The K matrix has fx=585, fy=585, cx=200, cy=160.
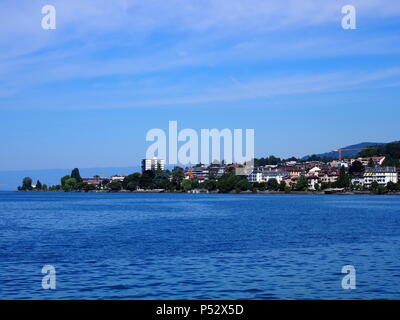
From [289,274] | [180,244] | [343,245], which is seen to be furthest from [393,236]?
[289,274]

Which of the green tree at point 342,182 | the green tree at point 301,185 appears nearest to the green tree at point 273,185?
the green tree at point 301,185

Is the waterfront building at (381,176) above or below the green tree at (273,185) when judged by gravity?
above

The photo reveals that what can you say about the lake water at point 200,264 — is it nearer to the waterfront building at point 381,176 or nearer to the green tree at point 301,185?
the green tree at point 301,185

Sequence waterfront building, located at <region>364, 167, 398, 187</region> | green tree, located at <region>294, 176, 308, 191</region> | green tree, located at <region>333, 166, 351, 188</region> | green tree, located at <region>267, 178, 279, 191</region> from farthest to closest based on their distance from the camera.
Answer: green tree, located at <region>267, 178, 279, 191</region> → waterfront building, located at <region>364, 167, 398, 187</region> → green tree, located at <region>294, 176, 308, 191</region> → green tree, located at <region>333, 166, 351, 188</region>

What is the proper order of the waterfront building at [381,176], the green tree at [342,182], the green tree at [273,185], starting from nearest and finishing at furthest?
1. the green tree at [342,182]
2. the waterfront building at [381,176]
3. the green tree at [273,185]

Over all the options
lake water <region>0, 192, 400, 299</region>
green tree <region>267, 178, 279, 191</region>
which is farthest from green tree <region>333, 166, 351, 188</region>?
lake water <region>0, 192, 400, 299</region>

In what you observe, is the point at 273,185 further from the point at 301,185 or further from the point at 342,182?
the point at 342,182

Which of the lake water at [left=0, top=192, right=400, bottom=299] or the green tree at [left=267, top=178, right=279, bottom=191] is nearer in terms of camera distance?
the lake water at [left=0, top=192, right=400, bottom=299]

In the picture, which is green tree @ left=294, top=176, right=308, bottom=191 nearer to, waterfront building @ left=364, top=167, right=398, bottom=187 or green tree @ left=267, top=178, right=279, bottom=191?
green tree @ left=267, top=178, right=279, bottom=191

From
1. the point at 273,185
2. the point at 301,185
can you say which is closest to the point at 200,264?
the point at 301,185

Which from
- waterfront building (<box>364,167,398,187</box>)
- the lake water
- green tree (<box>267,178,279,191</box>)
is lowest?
the lake water
